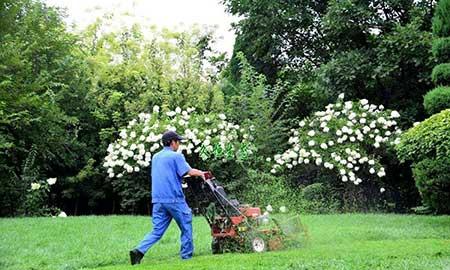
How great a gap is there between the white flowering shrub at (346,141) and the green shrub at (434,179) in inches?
120

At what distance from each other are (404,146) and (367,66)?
5764 mm

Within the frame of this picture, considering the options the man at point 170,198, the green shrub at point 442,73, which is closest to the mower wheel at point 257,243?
the man at point 170,198

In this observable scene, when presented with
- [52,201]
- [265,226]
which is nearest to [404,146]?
[265,226]

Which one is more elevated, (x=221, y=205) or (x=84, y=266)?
(x=221, y=205)

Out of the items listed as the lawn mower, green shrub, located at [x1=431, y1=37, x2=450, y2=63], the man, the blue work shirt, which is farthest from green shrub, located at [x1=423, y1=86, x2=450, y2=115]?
the blue work shirt

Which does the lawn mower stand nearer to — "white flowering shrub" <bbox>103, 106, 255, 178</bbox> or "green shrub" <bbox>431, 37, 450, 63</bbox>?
"green shrub" <bbox>431, 37, 450, 63</bbox>

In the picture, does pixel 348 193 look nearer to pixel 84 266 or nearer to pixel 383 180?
pixel 383 180

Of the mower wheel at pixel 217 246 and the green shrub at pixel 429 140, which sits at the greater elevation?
the green shrub at pixel 429 140

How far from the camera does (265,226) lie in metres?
8.60

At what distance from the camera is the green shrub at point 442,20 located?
13177mm

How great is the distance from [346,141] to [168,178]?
881 cm

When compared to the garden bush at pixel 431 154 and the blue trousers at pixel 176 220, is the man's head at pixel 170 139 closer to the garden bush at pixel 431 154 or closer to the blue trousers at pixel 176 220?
the blue trousers at pixel 176 220

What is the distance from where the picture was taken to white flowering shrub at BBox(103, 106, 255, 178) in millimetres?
15516

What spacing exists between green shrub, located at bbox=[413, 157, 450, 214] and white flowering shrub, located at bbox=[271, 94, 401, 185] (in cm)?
306
